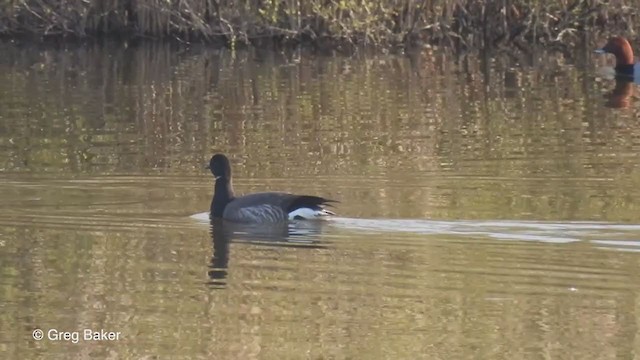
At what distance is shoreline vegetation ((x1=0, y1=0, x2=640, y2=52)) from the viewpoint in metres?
26.5

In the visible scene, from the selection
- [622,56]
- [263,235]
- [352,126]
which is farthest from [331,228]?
[622,56]

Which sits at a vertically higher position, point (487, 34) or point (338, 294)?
point (487, 34)

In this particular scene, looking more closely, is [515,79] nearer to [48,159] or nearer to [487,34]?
[487,34]

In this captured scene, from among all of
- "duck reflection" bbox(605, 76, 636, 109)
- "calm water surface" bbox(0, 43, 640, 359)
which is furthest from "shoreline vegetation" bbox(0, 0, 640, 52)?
"calm water surface" bbox(0, 43, 640, 359)

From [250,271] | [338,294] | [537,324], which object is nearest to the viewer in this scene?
[537,324]

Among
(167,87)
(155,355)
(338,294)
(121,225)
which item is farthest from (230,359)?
(167,87)

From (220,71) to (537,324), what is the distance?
15118 mm

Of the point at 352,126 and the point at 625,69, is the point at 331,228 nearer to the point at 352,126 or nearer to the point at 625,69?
the point at 352,126

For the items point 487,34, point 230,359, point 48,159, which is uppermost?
point 487,34

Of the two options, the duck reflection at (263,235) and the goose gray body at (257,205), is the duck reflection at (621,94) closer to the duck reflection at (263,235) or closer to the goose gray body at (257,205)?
the goose gray body at (257,205)

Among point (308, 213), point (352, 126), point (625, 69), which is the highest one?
point (625, 69)

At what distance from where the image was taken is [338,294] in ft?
30.5

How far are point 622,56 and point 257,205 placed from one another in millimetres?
13558

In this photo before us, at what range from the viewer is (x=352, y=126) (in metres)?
16.8
